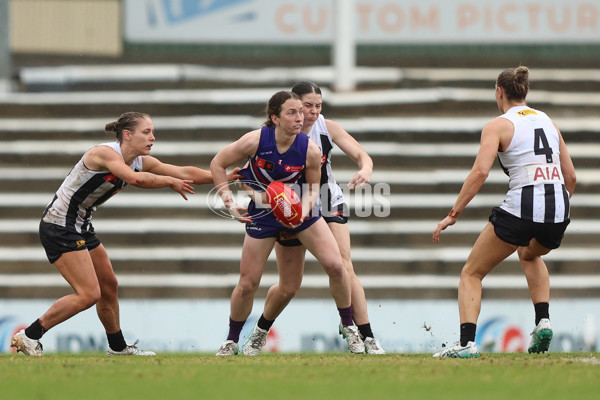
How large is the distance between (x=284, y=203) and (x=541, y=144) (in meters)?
1.89

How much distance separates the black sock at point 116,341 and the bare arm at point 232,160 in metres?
1.58

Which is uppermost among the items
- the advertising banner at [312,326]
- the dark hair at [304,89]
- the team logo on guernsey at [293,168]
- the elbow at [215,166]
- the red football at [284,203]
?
the dark hair at [304,89]

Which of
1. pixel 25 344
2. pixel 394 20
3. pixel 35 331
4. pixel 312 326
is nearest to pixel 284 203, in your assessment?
pixel 35 331

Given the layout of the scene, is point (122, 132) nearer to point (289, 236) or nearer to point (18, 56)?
point (289, 236)

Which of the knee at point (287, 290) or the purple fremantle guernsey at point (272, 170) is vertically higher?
the purple fremantle guernsey at point (272, 170)

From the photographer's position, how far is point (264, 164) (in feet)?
24.1

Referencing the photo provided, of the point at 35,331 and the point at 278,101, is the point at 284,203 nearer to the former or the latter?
the point at 278,101

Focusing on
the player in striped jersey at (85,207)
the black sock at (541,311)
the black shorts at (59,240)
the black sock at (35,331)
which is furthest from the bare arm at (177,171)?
the black sock at (541,311)

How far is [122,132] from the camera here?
750cm

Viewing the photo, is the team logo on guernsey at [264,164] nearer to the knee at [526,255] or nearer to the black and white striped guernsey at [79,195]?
the black and white striped guernsey at [79,195]

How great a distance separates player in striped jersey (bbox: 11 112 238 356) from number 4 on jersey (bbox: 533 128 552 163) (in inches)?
89.8

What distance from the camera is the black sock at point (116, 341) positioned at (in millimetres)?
8016

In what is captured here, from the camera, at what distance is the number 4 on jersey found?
6988 mm

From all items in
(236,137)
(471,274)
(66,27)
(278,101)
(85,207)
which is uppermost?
(66,27)
